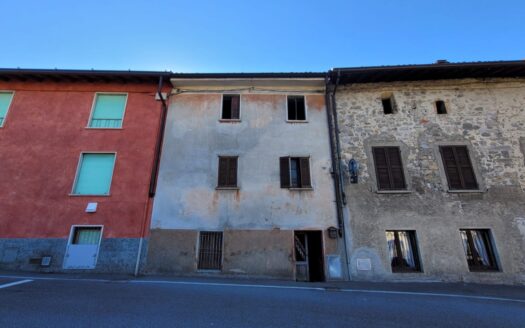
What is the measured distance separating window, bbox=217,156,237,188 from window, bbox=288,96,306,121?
3.23 meters

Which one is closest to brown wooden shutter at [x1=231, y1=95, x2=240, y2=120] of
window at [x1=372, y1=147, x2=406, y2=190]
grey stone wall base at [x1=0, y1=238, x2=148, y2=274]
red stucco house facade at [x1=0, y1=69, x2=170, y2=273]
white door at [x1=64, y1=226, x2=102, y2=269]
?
red stucco house facade at [x1=0, y1=69, x2=170, y2=273]

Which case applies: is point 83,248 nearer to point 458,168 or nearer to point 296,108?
point 296,108

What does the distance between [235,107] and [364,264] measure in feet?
26.7

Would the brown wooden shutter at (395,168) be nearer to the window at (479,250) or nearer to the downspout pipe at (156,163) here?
the window at (479,250)

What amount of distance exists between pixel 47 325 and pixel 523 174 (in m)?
14.5

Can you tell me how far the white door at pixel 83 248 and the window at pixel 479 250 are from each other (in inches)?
516

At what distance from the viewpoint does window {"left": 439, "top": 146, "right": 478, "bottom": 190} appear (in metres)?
9.69

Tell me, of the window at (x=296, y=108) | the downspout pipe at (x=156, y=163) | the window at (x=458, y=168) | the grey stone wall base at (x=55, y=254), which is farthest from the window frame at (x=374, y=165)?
the grey stone wall base at (x=55, y=254)

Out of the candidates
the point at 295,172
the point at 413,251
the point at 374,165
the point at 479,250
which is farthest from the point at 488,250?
the point at 295,172

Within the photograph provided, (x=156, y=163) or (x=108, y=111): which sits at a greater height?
(x=108, y=111)

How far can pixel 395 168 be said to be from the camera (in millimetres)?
10055

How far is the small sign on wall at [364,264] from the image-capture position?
28.8 ft

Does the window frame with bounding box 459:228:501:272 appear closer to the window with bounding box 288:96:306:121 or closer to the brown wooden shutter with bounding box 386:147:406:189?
the brown wooden shutter with bounding box 386:147:406:189

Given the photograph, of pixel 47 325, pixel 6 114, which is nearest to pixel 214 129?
pixel 47 325
